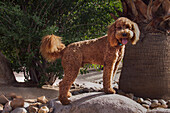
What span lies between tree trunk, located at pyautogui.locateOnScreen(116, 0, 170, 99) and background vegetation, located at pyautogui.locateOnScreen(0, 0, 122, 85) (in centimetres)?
106

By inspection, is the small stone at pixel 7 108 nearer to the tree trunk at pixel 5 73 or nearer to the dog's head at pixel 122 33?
the tree trunk at pixel 5 73

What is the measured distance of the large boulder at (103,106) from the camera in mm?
2977

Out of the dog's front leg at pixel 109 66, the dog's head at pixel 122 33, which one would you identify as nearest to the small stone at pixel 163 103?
the dog's front leg at pixel 109 66

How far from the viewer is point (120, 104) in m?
3.03

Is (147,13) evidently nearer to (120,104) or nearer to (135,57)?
(135,57)

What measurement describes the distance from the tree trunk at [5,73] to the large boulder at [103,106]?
255 cm

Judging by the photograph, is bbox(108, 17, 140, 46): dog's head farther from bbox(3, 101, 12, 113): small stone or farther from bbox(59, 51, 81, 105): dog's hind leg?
bbox(3, 101, 12, 113): small stone

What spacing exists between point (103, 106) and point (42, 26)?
3341 millimetres

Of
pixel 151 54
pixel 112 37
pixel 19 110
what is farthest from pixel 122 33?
pixel 19 110

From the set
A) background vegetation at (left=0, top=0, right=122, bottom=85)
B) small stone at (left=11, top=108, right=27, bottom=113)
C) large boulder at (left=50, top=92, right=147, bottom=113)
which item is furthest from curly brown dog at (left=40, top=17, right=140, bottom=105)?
background vegetation at (left=0, top=0, right=122, bottom=85)

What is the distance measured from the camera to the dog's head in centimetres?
265

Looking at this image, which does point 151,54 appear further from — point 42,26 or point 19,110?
point 19,110

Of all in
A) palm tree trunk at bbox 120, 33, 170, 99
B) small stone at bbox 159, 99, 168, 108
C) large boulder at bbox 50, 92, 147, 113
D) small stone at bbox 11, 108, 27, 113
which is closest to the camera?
large boulder at bbox 50, 92, 147, 113

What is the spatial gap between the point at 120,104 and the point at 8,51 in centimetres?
411
